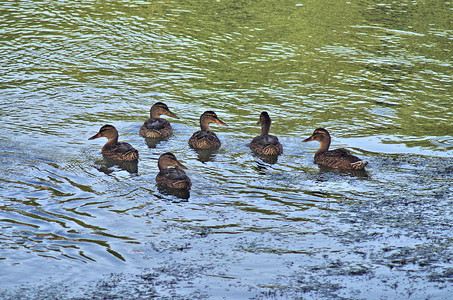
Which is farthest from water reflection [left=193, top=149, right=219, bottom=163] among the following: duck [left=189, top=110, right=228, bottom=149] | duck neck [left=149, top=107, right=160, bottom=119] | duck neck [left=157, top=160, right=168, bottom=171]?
duck neck [left=149, top=107, right=160, bottom=119]

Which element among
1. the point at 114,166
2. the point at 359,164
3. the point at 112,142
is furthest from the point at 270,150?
the point at 112,142

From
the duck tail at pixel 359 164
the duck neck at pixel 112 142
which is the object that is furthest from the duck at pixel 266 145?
the duck neck at pixel 112 142

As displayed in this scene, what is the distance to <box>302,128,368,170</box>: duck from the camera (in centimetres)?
1181

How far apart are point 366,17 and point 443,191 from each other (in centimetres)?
1404

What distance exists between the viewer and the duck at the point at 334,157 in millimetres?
11812

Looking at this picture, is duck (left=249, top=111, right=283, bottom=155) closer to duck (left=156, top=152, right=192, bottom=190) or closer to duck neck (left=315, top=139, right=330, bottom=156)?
duck neck (left=315, top=139, right=330, bottom=156)

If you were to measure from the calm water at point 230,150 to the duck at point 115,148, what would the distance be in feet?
0.76

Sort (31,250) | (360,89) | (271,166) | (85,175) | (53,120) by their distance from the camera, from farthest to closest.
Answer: (360,89) → (53,120) → (271,166) → (85,175) → (31,250)

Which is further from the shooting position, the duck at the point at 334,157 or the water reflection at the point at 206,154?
the water reflection at the point at 206,154

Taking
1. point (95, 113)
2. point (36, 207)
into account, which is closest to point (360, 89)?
point (95, 113)

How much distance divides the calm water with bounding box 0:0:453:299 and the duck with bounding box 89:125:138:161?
231 millimetres

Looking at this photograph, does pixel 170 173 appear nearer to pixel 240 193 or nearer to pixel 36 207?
pixel 240 193

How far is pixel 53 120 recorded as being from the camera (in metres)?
14.2

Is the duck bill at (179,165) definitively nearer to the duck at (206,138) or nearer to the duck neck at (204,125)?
the duck at (206,138)
